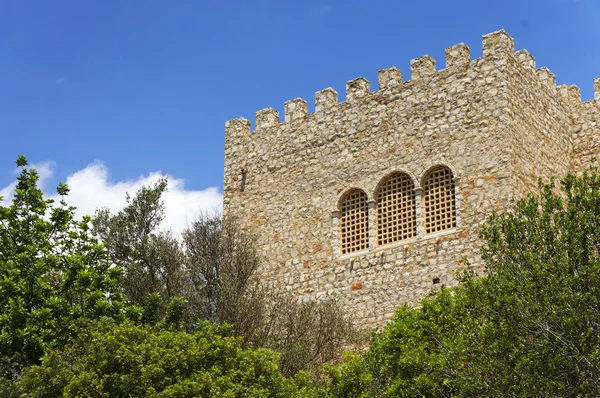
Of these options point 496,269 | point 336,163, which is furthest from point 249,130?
point 496,269

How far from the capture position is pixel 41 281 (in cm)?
1964

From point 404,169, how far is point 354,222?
1825 mm

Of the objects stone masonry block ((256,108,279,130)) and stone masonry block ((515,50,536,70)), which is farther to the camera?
stone masonry block ((256,108,279,130))

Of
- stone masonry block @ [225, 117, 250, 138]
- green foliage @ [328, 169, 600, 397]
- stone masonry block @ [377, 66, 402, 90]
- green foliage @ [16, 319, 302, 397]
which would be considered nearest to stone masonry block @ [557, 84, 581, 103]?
stone masonry block @ [377, 66, 402, 90]

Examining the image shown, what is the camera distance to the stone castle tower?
22.3 meters

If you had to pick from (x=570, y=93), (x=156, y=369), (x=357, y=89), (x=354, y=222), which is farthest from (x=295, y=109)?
(x=156, y=369)

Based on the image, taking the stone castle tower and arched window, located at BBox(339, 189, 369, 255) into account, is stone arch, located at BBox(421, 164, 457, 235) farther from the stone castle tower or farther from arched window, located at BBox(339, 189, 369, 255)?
arched window, located at BBox(339, 189, 369, 255)

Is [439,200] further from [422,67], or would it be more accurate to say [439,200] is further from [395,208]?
[422,67]

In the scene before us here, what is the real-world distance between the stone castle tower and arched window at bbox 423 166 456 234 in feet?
0.09

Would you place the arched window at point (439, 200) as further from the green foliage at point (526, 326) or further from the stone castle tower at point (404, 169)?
the green foliage at point (526, 326)

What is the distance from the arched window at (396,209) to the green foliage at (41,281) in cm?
657

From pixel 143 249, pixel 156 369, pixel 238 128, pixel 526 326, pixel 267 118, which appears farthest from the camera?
pixel 238 128

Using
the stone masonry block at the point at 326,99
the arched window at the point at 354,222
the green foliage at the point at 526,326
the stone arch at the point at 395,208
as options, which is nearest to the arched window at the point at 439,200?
the stone arch at the point at 395,208

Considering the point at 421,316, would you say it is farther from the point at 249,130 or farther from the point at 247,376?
the point at 249,130
